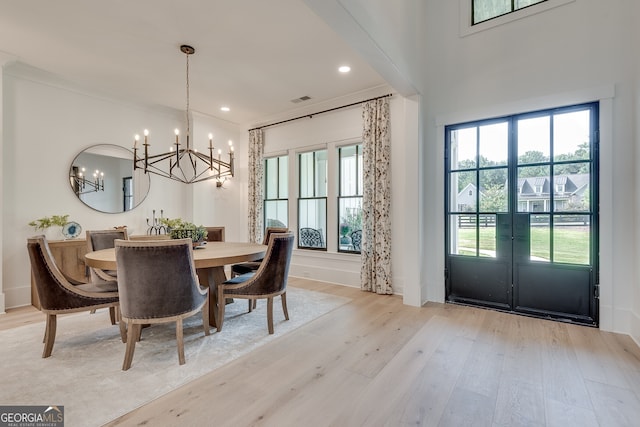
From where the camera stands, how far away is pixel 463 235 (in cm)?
395

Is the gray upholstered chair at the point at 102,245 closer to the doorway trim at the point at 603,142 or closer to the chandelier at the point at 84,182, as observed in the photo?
the chandelier at the point at 84,182

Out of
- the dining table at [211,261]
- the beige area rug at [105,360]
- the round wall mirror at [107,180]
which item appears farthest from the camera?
the round wall mirror at [107,180]

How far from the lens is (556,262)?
3.35 metres

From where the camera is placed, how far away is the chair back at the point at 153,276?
2.19 m

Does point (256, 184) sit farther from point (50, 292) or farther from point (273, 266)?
point (50, 292)

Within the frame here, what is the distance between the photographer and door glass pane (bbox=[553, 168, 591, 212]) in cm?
319

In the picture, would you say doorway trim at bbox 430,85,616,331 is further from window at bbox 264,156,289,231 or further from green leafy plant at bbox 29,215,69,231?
green leafy plant at bbox 29,215,69,231

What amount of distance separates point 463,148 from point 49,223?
5722mm

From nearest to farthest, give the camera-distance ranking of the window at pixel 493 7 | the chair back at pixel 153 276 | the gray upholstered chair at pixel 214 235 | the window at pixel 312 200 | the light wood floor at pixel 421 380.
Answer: the light wood floor at pixel 421 380 < the chair back at pixel 153 276 < the window at pixel 493 7 < the gray upholstered chair at pixel 214 235 < the window at pixel 312 200

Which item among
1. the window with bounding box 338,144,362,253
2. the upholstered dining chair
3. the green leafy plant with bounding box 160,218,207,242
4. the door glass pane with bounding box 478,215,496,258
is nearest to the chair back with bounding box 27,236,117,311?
the upholstered dining chair

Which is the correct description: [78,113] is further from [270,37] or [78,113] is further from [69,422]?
[69,422]

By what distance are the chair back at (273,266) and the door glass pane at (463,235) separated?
7.68ft

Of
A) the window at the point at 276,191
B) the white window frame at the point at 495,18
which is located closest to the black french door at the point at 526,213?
the white window frame at the point at 495,18

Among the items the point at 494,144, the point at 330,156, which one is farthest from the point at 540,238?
the point at 330,156
